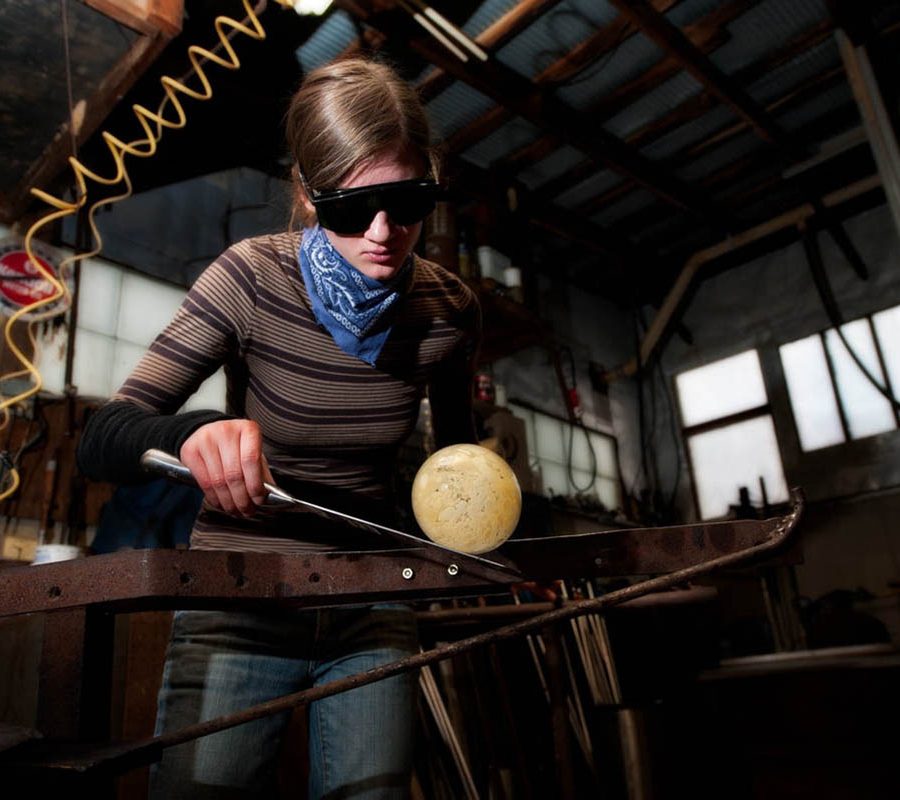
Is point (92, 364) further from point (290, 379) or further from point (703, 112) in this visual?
point (703, 112)

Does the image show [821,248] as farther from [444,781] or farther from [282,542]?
[282,542]

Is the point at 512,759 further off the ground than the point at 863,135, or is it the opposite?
the point at 863,135

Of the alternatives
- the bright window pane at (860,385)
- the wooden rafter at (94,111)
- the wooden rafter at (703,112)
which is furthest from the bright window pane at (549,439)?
the wooden rafter at (94,111)

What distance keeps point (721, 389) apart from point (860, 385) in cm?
155

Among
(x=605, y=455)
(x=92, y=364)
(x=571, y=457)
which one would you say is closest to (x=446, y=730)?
(x=92, y=364)

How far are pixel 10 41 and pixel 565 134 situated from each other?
165 inches

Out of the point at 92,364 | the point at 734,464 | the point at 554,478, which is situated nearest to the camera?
the point at 92,364

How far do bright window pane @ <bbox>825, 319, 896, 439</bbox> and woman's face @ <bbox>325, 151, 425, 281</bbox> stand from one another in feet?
25.1

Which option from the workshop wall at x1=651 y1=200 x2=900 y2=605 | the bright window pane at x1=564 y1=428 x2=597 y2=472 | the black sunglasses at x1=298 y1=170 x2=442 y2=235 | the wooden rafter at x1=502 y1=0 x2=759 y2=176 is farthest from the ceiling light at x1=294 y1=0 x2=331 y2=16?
the workshop wall at x1=651 y1=200 x2=900 y2=605

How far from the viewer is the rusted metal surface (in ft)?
3.09

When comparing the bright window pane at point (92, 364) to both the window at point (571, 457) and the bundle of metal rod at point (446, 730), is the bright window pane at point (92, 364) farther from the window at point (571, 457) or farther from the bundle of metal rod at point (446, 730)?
the window at point (571, 457)

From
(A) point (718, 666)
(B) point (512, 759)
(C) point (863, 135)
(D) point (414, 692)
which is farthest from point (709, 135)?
(D) point (414, 692)

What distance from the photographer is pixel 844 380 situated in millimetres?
8016

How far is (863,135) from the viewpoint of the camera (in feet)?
23.7
